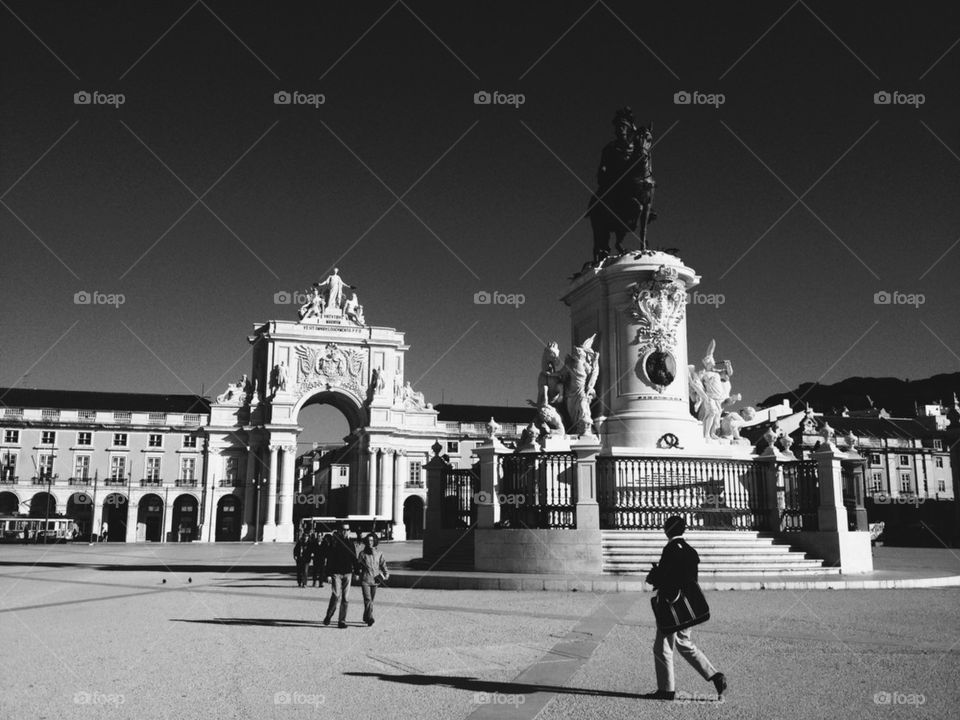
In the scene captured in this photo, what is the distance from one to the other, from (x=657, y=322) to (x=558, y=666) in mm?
12833

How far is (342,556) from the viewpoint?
1155cm

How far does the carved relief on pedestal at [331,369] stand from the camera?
254 ft

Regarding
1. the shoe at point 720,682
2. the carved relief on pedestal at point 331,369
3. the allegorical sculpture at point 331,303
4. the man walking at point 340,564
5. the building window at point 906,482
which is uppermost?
the allegorical sculpture at point 331,303

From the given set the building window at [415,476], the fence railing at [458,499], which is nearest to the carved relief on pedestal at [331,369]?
the building window at [415,476]

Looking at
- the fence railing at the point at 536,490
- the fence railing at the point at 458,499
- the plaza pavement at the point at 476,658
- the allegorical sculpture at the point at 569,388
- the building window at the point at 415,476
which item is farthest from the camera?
the building window at the point at 415,476

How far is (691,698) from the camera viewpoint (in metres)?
6.60

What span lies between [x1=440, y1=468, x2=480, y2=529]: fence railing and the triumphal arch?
5209cm

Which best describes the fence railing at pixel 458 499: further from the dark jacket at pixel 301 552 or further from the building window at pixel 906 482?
the building window at pixel 906 482

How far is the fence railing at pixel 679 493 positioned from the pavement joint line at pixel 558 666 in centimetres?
517

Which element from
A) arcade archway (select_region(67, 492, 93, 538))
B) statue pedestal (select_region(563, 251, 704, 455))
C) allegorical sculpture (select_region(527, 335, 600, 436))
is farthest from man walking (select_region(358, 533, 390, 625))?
arcade archway (select_region(67, 492, 93, 538))

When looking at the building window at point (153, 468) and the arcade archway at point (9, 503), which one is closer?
the arcade archway at point (9, 503)

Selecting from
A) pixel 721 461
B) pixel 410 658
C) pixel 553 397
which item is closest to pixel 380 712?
pixel 410 658

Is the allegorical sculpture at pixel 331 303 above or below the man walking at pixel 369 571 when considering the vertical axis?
above

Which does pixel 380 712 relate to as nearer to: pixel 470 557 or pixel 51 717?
pixel 51 717
